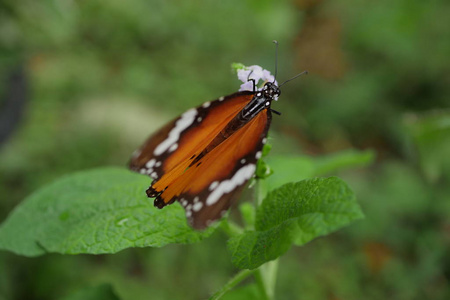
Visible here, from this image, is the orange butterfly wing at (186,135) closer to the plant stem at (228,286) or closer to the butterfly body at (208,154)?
the butterfly body at (208,154)

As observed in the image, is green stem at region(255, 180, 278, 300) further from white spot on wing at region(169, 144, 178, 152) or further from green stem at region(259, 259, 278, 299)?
white spot on wing at region(169, 144, 178, 152)

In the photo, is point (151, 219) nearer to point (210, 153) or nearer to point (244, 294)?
point (210, 153)

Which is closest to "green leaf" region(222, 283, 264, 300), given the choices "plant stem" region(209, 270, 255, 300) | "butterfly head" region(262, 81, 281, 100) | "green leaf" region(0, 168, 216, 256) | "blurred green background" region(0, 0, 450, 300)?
"plant stem" region(209, 270, 255, 300)

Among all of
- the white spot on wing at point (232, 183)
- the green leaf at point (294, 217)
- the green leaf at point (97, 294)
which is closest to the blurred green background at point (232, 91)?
the green leaf at point (97, 294)

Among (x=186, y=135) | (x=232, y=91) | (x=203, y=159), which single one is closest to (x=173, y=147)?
(x=186, y=135)

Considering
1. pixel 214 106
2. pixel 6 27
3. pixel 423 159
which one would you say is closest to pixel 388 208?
pixel 423 159

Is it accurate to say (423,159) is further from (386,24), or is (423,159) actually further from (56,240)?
(386,24)
